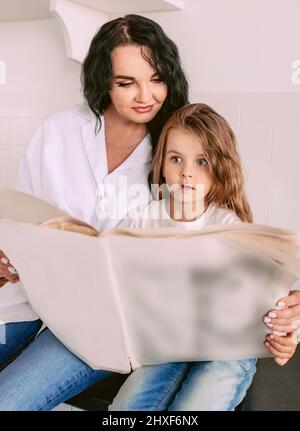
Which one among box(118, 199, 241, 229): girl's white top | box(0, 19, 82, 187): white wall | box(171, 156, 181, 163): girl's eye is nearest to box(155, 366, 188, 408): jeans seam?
box(118, 199, 241, 229): girl's white top

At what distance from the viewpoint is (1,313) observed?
3.01 feet

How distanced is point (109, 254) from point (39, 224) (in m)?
0.10

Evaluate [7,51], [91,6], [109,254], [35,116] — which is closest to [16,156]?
[35,116]

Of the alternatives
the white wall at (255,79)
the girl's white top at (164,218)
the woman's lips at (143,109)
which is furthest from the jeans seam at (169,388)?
the white wall at (255,79)

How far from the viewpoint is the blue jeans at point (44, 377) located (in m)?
0.75

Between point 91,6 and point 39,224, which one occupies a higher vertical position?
point 91,6

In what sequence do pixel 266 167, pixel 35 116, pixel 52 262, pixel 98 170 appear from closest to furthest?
pixel 52 262, pixel 98 170, pixel 266 167, pixel 35 116

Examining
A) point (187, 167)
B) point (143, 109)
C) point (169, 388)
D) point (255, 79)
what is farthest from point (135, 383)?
point (255, 79)

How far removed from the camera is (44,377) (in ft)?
2.54

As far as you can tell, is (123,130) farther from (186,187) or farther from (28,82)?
(28,82)

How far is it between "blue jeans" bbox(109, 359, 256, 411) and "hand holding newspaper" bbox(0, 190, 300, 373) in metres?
0.02

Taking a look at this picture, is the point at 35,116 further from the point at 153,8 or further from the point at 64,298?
the point at 64,298

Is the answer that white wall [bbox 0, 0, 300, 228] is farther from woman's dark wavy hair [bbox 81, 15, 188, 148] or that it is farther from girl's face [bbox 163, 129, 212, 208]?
girl's face [bbox 163, 129, 212, 208]

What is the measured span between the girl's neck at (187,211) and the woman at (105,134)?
0.35ft
